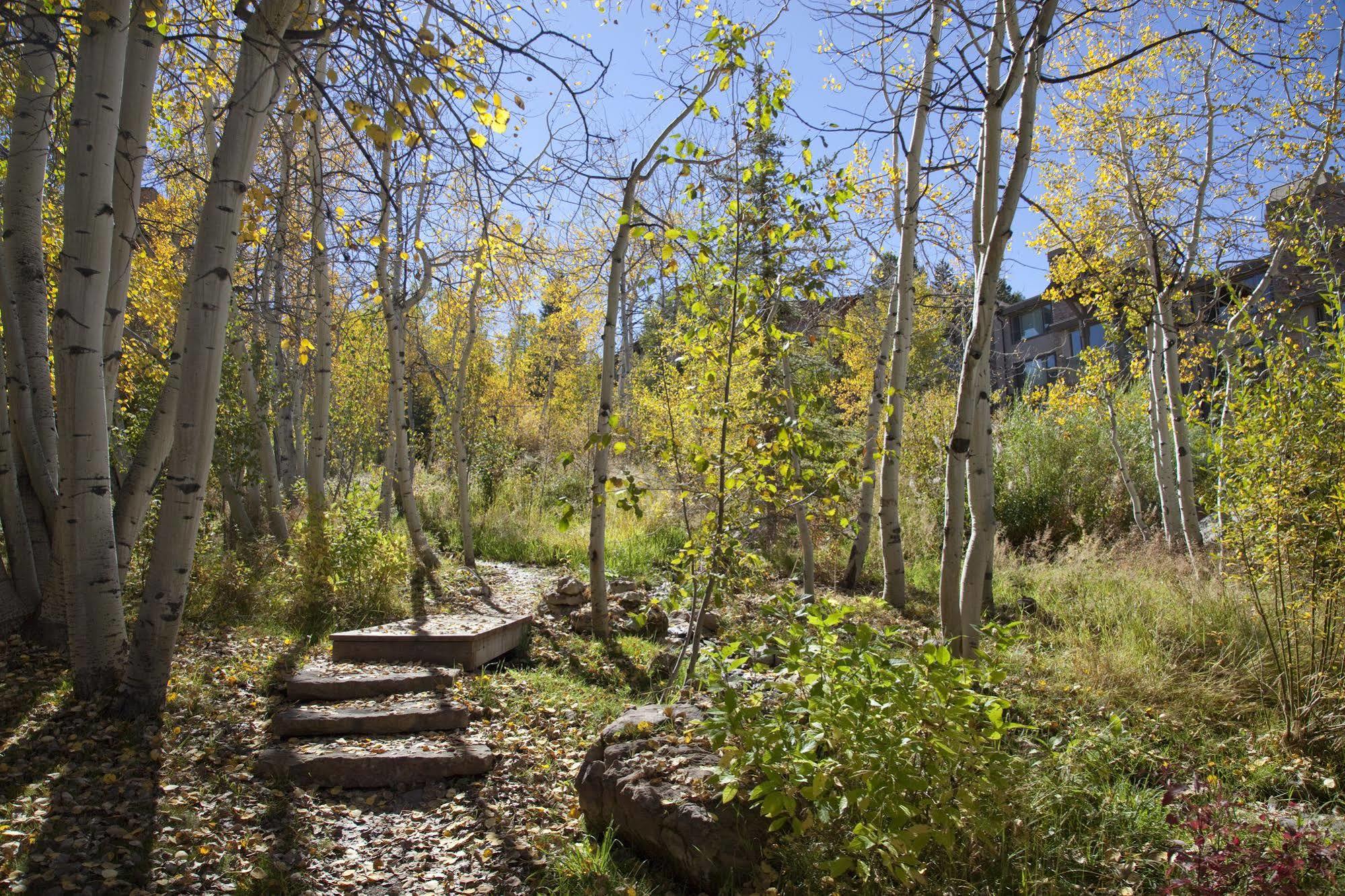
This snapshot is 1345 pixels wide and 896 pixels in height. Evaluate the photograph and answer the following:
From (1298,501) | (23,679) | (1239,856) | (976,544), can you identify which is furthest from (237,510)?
(1298,501)

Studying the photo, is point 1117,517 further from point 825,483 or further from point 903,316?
point 825,483

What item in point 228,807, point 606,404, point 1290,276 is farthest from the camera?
point 1290,276

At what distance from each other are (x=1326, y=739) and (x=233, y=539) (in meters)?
10.6

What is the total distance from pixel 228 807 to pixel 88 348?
7.72ft

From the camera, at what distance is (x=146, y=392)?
893 centimetres

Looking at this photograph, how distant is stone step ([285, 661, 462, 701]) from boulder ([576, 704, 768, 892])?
201 cm

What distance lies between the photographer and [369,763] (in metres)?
4.05

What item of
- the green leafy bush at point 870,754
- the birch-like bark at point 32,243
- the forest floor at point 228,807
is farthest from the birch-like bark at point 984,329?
the birch-like bark at point 32,243

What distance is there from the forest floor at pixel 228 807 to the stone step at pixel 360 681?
0.71ft

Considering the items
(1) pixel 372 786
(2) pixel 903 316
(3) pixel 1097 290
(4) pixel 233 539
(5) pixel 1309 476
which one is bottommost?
(1) pixel 372 786

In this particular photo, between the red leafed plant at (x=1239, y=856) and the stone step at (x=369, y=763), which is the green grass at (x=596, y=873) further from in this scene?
the red leafed plant at (x=1239, y=856)

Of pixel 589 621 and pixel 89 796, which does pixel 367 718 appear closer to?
pixel 89 796

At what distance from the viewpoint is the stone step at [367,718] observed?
439 cm

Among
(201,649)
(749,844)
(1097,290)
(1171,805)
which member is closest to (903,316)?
(1097,290)
